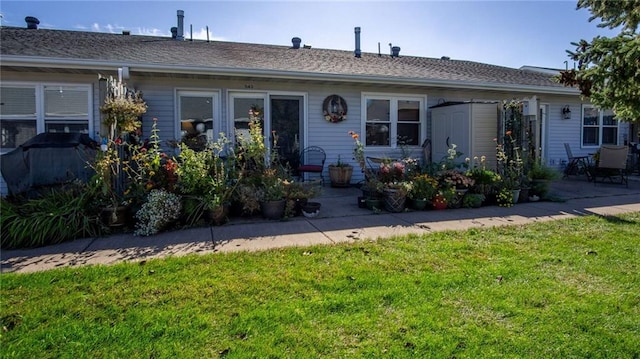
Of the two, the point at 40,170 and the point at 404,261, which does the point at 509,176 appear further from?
A: the point at 40,170

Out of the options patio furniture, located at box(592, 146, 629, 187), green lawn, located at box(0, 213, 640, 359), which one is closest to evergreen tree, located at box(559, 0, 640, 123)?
green lawn, located at box(0, 213, 640, 359)

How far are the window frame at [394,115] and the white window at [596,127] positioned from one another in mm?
5352

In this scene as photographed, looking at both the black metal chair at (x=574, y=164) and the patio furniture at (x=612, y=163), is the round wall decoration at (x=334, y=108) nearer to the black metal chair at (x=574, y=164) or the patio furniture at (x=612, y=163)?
the patio furniture at (x=612, y=163)

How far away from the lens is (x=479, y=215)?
17.7 feet

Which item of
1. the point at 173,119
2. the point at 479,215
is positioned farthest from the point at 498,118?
the point at 173,119

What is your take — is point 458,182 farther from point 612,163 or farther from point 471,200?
point 612,163

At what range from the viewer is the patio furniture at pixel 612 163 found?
854 centimetres

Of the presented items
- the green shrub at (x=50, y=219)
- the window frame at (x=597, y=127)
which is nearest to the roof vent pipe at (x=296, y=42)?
the green shrub at (x=50, y=219)

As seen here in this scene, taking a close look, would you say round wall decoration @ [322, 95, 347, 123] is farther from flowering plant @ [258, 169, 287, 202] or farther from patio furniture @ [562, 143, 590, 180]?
patio furniture @ [562, 143, 590, 180]

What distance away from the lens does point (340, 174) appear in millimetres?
8023

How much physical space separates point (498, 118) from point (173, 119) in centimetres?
685

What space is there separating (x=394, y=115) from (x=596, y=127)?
6807 mm

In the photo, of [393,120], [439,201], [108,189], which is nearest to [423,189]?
[439,201]

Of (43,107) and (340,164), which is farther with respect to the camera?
(340,164)
